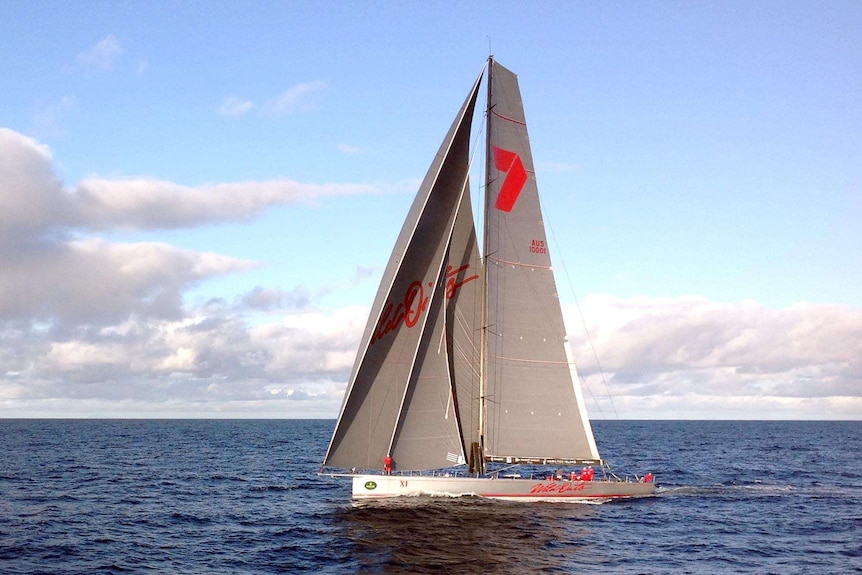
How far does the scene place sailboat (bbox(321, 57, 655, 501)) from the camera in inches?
1344

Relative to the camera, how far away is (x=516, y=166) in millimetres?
36750

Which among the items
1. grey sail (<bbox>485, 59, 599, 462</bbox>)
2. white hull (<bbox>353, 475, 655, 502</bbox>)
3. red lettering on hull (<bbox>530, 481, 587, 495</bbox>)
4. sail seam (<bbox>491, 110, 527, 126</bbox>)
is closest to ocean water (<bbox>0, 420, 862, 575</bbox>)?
white hull (<bbox>353, 475, 655, 502</bbox>)

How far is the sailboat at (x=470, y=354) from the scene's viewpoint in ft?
112

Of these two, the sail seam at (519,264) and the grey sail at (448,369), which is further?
the sail seam at (519,264)

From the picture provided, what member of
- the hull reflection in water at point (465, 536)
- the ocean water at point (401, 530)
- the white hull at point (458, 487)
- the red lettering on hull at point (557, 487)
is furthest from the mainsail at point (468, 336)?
the ocean water at point (401, 530)

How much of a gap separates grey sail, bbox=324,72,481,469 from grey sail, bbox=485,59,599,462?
1.73m

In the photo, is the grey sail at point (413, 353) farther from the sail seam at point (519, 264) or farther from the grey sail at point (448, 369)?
the sail seam at point (519, 264)

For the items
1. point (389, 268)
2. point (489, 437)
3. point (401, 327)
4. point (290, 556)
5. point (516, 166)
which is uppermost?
point (516, 166)

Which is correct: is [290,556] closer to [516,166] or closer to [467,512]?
[467,512]

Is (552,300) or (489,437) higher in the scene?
(552,300)

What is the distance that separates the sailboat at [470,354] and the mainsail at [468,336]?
52 mm

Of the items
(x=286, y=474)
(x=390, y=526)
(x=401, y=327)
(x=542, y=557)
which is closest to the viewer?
(x=542, y=557)

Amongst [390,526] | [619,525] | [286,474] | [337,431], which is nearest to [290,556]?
[390,526]

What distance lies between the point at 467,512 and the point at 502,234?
1273 centimetres
